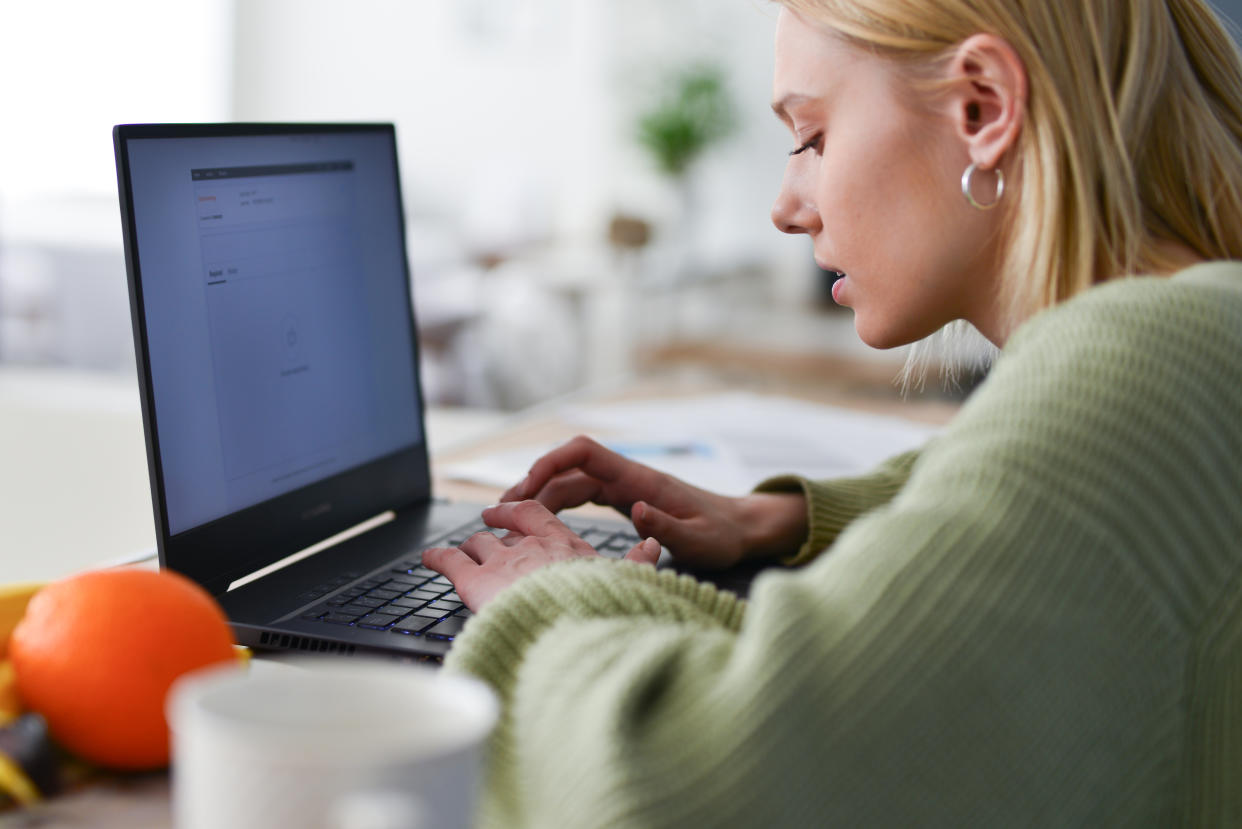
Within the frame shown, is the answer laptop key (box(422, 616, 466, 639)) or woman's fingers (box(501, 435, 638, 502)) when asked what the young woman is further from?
woman's fingers (box(501, 435, 638, 502))

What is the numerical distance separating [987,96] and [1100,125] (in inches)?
2.7

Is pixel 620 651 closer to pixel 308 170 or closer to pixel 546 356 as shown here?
pixel 308 170

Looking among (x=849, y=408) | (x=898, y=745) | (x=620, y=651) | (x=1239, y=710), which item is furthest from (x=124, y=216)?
(x=849, y=408)

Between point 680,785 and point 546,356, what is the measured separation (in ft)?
13.2

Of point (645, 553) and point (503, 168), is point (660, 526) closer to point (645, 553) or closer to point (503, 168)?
point (645, 553)

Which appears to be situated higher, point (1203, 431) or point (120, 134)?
point (120, 134)

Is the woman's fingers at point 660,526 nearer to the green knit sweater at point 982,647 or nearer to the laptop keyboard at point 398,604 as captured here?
the laptop keyboard at point 398,604

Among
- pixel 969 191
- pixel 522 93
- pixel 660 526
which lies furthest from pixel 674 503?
pixel 522 93

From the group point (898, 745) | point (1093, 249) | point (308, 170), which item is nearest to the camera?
point (898, 745)

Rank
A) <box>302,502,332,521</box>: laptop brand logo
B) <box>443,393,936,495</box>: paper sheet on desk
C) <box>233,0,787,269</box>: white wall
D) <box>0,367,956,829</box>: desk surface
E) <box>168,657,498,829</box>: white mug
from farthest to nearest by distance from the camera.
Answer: <box>233,0,787,269</box>: white wall, <box>0,367,956,829</box>: desk surface, <box>443,393,936,495</box>: paper sheet on desk, <box>302,502,332,521</box>: laptop brand logo, <box>168,657,498,829</box>: white mug

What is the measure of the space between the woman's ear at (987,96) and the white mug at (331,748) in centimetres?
49

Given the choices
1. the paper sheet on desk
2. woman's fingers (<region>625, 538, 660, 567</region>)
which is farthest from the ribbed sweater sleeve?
woman's fingers (<region>625, 538, 660, 567</region>)

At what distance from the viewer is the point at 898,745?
482 mm

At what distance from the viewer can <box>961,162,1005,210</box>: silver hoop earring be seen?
710 mm
